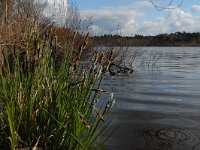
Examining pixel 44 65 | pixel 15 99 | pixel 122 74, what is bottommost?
pixel 122 74

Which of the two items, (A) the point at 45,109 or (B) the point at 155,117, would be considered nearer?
(A) the point at 45,109

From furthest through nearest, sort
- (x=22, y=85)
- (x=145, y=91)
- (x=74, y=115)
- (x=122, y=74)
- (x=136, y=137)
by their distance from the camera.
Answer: (x=122, y=74) → (x=145, y=91) → (x=136, y=137) → (x=22, y=85) → (x=74, y=115)

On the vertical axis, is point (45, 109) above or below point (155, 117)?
above

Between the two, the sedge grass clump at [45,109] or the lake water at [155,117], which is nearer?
the sedge grass clump at [45,109]

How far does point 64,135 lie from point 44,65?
73cm

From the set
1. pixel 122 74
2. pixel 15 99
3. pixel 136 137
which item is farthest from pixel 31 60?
pixel 122 74

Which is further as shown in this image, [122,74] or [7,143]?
[122,74]

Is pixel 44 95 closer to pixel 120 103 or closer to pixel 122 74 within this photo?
pixel 120 103

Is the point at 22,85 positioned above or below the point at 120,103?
above

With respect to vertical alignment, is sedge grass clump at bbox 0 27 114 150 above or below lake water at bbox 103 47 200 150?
above

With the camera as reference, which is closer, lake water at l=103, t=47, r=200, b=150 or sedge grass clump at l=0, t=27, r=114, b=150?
sedge grass clump at l=0, t=27, r=114, b=150

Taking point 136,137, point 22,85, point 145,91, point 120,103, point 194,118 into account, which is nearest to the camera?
point 22,85

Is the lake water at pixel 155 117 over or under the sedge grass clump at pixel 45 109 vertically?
under

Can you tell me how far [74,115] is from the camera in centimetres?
359
